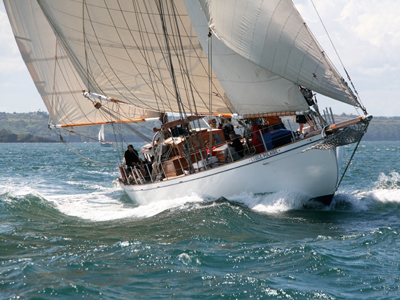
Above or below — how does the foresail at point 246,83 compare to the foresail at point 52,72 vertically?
below

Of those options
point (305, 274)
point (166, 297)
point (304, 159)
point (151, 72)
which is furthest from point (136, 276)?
point (151, 72)

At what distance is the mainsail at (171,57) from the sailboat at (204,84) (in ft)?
0.12

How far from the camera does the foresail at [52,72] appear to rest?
71.9 ft

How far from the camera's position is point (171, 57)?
18.4 metres

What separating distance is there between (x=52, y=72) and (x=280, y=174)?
40.8 ft

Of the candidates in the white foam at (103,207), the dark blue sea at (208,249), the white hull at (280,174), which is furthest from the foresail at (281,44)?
the white foam at (103,207)

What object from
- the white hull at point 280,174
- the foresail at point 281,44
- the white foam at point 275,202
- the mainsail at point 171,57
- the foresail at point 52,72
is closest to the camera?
the foresail at point 281,44

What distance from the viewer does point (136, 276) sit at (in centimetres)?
931

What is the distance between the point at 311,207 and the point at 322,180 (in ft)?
3.23

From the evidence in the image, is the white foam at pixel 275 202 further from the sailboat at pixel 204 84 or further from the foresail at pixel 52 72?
the foresail at pixel 52 72

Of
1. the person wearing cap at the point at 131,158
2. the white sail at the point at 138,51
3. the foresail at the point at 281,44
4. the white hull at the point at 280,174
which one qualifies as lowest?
the white hull at the point at 280,174

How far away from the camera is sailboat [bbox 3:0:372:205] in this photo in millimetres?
13953

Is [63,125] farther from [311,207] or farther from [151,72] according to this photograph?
[311,207]

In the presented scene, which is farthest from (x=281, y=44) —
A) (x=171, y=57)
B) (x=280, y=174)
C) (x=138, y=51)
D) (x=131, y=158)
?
(x=131, y=158)
